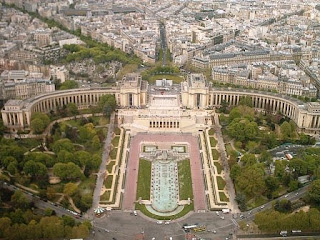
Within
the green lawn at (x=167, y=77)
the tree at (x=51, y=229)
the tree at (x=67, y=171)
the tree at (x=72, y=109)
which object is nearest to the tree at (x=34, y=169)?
the tree at (x=67, y=171)

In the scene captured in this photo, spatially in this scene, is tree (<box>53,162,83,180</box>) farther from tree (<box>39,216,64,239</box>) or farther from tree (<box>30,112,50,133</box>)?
tree (<box>30,112,50,133</box>)

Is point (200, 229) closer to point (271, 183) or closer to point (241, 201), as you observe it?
point (241, 201)

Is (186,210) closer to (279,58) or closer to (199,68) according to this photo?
(199,68)

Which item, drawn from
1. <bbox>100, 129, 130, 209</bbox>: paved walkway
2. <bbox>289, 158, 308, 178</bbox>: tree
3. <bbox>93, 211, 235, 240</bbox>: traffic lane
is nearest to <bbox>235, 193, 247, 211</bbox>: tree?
<bbox>93, 211, 235, 240</bbox>: traffic lane

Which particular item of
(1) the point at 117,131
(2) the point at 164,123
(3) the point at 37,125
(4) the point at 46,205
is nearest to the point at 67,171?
(4) the point at 46,205

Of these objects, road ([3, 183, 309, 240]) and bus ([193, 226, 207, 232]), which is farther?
bus ([193, 226, 207, 232])

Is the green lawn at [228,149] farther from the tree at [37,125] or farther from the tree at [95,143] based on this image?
the tree at [37,125]
